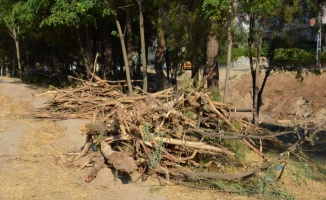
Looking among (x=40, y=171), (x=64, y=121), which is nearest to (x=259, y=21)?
(x=64, y=121)

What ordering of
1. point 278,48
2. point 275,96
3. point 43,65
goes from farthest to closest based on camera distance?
1. point 43,65
2. point 275,96
3. point 278,48

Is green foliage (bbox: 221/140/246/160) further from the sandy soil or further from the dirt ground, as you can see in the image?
the sandy soil

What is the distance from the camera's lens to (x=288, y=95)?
2622 centimetres

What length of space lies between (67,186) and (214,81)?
8062mm

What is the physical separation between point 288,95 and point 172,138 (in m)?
19.7

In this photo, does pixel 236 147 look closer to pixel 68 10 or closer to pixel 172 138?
pixel 172 138

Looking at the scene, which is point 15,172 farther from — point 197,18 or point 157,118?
point 197,18

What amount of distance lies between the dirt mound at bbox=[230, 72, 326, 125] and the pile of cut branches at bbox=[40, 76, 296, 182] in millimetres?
15116

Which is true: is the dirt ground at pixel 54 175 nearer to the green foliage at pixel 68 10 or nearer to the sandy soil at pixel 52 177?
the sandy soil at pixel 52 177

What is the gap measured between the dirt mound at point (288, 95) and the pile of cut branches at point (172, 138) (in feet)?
49.6

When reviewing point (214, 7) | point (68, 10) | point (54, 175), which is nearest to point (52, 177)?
point (54, 175)

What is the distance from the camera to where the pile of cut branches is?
291 inches

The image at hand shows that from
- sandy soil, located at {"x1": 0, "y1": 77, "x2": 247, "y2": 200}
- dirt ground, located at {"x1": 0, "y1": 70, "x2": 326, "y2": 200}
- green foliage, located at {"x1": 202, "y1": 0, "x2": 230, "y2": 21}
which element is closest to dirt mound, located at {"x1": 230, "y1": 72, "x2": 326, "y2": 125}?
green foliage, located at {"x1": 202, "y1": 0, "x2": 230, "y2": 21}

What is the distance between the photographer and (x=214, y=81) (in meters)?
14.4
